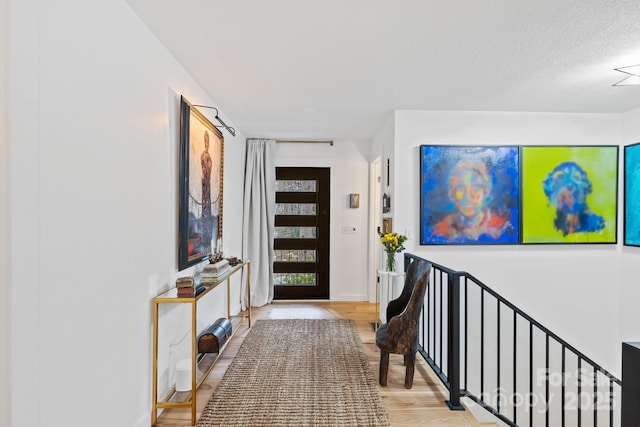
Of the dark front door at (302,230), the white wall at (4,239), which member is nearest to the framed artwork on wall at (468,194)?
the dark front door at (302,230)

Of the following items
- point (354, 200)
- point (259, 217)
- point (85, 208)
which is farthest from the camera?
point (354, 200)

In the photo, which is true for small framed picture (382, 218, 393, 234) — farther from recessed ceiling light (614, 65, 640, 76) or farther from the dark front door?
recessed ceiling light (614, 65, 640, 76)

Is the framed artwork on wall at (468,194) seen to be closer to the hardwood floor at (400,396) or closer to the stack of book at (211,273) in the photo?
the hardwood floor at (400,396)

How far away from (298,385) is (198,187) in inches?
66.9

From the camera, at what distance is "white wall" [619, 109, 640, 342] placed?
3.62 m

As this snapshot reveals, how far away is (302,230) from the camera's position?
17.8 ft

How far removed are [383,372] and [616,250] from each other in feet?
9.72

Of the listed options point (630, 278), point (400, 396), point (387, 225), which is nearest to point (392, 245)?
point (387, 225)

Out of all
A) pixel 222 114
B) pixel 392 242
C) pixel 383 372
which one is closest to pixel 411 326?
pixel 383 372

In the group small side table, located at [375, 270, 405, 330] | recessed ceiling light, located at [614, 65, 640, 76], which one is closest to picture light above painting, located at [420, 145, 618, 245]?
small side table, located at [375, 270, 405, 330]

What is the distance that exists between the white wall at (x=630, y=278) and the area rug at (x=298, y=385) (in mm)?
2781

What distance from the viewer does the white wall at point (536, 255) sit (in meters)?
3.69

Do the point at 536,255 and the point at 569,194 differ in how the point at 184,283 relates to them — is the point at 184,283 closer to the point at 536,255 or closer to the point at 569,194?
the point at 536,255

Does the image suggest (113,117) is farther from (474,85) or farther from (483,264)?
(483,264)
